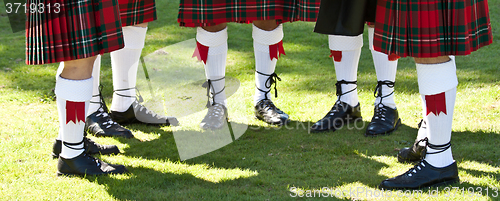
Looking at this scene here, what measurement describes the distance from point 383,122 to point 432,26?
916mm

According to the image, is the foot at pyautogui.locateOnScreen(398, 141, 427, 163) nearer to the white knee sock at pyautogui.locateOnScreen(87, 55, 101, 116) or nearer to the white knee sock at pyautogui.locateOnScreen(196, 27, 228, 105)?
the white knee sock at pyautogui.locateOnScreen(196, 27, 228, 105)

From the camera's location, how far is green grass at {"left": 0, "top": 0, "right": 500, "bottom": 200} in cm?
173

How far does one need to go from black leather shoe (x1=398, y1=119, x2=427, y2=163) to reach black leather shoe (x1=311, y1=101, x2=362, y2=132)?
504 mm

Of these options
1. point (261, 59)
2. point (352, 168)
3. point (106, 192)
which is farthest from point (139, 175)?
point (261, 59)

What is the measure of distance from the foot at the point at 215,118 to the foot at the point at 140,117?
0.63ft

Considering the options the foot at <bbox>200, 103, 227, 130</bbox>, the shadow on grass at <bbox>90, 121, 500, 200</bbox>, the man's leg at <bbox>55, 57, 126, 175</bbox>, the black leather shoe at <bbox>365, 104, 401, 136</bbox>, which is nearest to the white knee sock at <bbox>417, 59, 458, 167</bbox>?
the shadow on grass at <bbox>90, 121, 500, 200</bbox>

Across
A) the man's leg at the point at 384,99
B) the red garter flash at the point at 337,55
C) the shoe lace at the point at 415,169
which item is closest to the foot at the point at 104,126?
the red garter flash at the point at 337,55

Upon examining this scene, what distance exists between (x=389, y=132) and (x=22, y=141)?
1.92 metres

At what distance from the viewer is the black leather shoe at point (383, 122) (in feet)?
7.68

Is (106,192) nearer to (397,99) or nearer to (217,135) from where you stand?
(217,135)

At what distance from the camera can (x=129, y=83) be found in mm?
2527

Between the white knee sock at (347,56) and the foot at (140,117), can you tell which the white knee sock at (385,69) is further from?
the foot at (140,117)

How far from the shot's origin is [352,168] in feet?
6.28

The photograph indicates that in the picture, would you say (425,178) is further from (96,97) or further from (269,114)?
(96,97)
